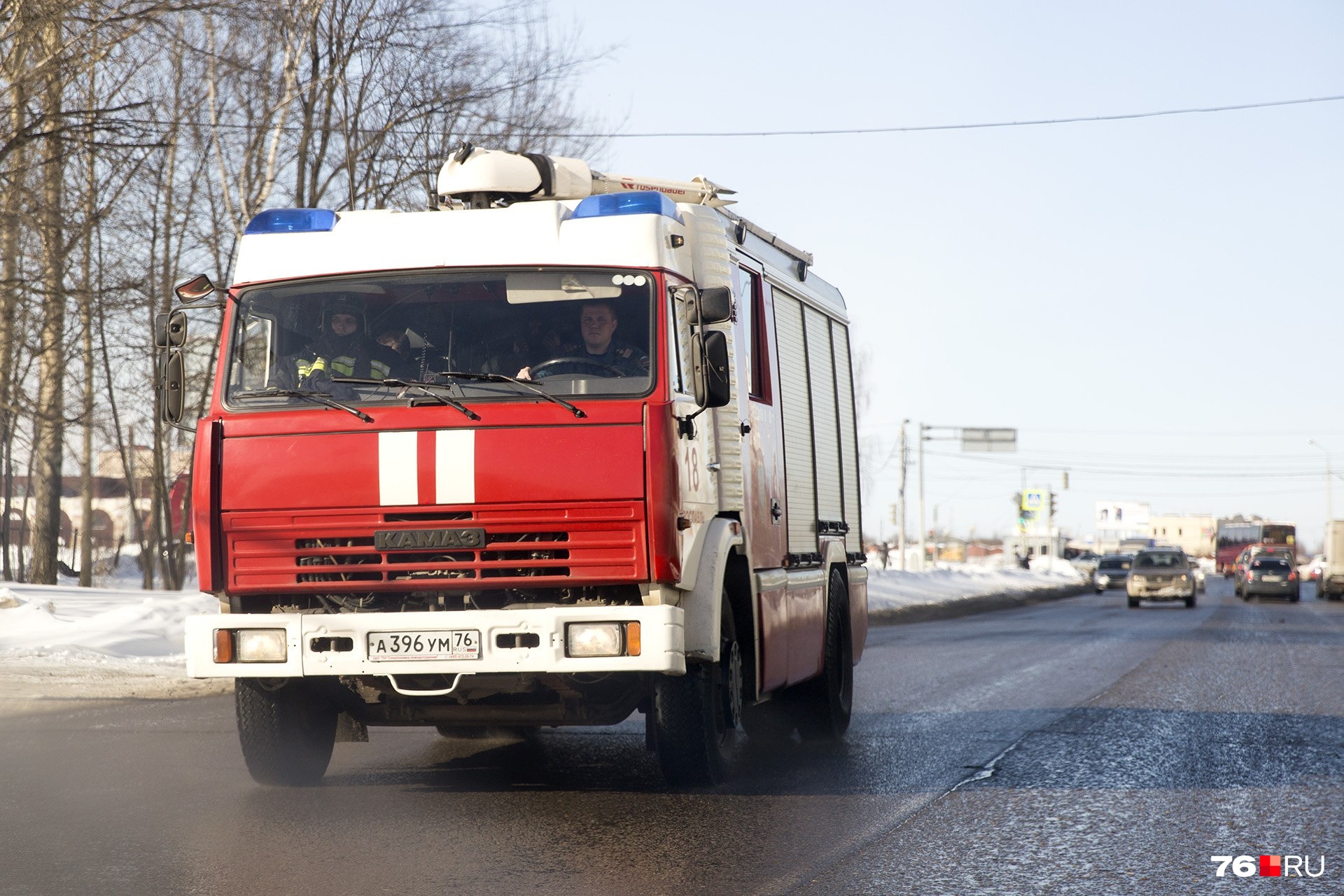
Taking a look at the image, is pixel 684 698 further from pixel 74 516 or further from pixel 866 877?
pixel 74 516

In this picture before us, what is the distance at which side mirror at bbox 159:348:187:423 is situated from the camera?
7.32 metres

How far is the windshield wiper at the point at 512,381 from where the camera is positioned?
6.63m

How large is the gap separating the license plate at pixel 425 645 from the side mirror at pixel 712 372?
1463 mm

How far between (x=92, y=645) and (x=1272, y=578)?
44542 mm

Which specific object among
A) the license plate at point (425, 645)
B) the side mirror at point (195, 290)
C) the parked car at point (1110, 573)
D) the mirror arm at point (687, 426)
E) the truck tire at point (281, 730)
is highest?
the side mirror at point (195, 290)

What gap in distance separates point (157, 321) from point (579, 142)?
19.1m

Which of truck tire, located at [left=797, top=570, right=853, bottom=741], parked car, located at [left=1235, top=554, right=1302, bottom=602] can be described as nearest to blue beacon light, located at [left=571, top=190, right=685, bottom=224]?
truck tire, located at [left=797, top=570, right=853, bottom=741]

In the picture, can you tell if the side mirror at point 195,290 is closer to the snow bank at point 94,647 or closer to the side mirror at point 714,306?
the side mirror at point 714,306

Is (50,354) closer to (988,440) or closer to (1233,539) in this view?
(988,440)

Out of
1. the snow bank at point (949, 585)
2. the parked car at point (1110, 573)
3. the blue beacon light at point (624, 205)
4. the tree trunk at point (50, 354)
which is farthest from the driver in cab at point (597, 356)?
the parked car at point (1110, 573)

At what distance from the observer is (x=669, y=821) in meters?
6.62

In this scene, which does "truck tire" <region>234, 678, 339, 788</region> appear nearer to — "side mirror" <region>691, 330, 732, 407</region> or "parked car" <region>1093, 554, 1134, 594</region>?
"side mirror" <region>691, 330, 732, 407</region>

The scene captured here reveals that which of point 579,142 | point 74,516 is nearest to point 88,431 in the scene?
point 579,142

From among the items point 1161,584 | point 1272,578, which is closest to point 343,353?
point 1161,584
